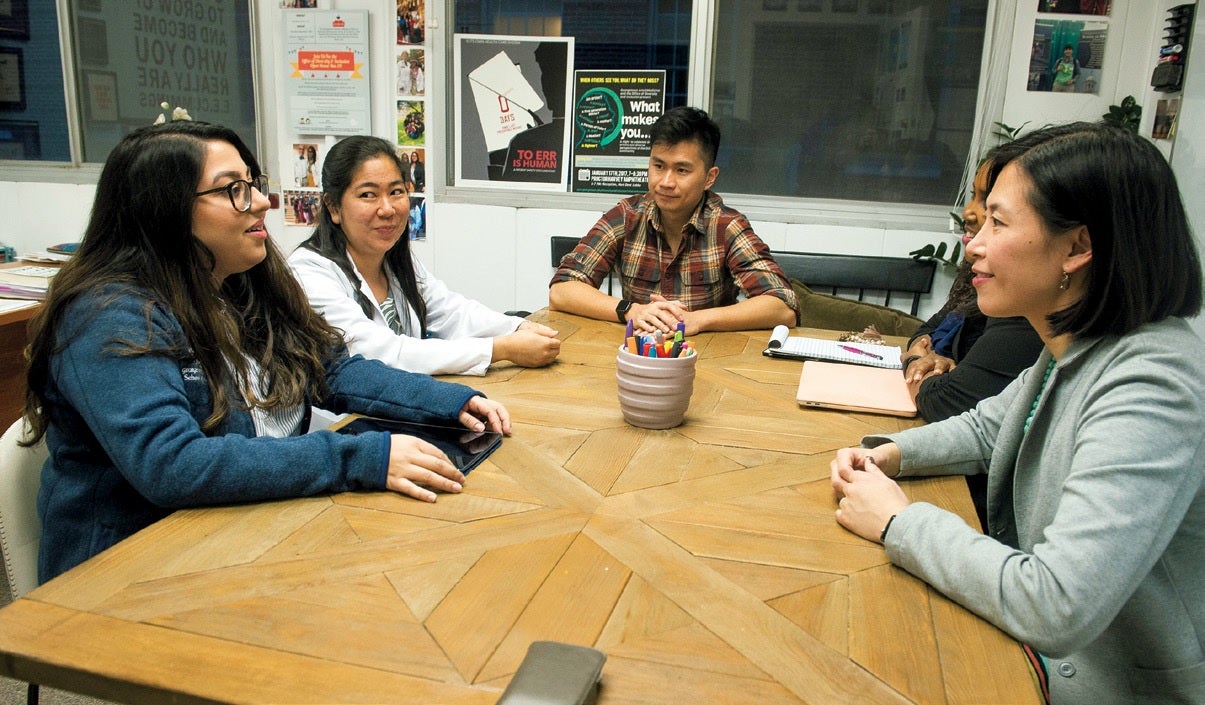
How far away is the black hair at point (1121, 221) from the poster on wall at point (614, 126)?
2.46 m

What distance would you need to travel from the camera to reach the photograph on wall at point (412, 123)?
335cm

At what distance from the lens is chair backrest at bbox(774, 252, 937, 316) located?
3121 mm

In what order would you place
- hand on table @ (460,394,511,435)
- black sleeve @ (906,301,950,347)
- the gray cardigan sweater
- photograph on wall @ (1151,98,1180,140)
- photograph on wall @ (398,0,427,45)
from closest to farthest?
the gray cardigan sweater
hand on table @ (460,394,511,435)
black sleeve @ (906,301,950,347)
photograph on wall @ (1151,98,1180,140)
photograph on wall @ (398,0,427,45)

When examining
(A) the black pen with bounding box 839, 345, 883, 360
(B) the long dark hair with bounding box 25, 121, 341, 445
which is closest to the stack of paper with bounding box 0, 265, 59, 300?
(B) the long dark hair with bounding box 25, 121, 341, 445

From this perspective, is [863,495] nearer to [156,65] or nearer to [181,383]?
Answer: [181,383]

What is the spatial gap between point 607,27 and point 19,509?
9.17ft

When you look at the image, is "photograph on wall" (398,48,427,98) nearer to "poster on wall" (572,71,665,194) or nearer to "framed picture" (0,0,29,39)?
"poster on wall" (572,71,665,194)

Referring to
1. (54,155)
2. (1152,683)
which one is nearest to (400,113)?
(54,155)

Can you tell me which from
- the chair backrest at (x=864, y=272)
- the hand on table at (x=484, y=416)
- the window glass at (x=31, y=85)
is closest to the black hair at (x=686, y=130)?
the chair backrest at (x=864, y=272)

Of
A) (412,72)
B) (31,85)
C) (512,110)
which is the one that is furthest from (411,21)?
(31,85)

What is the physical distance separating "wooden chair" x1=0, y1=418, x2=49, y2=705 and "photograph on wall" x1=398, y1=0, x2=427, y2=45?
98.7 inches

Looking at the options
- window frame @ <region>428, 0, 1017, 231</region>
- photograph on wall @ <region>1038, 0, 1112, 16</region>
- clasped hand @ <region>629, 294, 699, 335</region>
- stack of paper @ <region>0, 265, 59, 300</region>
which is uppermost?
photograph on wall @ <region>1038, 0, 1112, 16</region>

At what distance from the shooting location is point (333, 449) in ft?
3.50

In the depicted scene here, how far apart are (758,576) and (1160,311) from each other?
538 millimetres
